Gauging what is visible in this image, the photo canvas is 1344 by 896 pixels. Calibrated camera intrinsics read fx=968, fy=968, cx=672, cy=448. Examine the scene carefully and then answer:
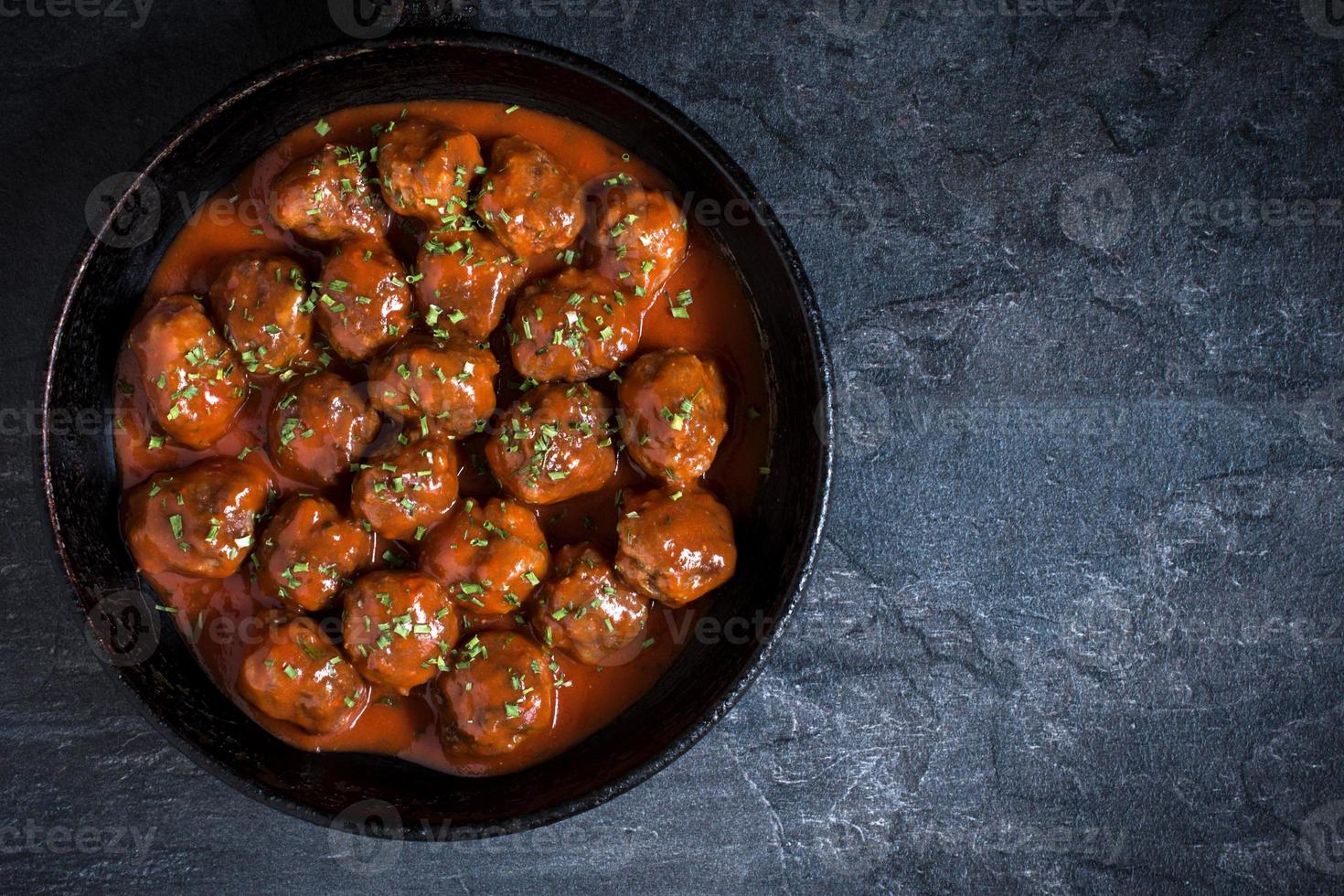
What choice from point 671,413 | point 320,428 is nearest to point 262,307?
point 320,428

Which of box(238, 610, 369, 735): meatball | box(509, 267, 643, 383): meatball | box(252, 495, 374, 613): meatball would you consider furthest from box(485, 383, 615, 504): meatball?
box(238, 610, 369, 735): meatball

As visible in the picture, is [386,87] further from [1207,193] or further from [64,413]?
[1207,193]

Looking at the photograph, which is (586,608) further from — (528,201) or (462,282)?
(528,201)

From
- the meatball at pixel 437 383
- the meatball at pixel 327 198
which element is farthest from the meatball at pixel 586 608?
the meatball at pixel 327 198

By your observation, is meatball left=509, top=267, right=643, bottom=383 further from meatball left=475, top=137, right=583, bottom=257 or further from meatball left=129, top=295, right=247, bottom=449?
meatball left=129, top=295, right=247, bottom=449

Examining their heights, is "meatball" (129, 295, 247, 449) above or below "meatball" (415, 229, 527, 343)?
below

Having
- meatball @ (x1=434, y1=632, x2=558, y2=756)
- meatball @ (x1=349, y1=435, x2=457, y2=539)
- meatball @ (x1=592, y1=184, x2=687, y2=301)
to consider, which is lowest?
meatball @ (x1=434, y1=632, x2=558, y2=756)
